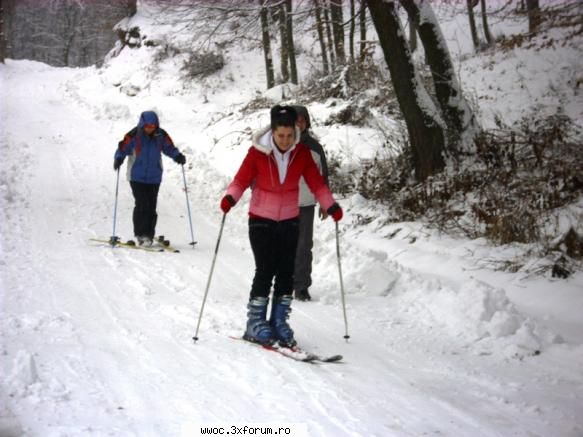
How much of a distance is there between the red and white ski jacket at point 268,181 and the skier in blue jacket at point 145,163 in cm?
408

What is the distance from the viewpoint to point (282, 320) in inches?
192

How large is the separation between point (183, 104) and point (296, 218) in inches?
721

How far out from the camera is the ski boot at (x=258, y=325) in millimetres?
4770

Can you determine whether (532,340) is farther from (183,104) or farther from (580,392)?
(183,104)

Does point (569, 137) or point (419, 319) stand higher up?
point (569, 137)

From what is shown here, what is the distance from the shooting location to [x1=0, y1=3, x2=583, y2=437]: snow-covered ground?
3.40m

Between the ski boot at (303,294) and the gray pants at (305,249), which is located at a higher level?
the gray pants at (305,249)

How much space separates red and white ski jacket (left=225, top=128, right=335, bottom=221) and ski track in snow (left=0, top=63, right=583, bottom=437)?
118 centimetres

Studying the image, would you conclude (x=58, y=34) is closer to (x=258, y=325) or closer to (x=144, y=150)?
(x=144, y=150)

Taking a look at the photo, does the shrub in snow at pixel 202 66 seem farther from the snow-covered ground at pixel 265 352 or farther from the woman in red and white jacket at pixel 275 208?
the woman in red and white jacket at pixel 275 208

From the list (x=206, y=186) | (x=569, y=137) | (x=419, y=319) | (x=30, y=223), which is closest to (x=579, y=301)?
(x=419, y=319)

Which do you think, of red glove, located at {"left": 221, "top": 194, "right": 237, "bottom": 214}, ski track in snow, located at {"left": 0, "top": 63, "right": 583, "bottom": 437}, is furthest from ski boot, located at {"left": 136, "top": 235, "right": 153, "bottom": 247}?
red glove, located at {"left": 221, "top": 194, "right": 237, "bottom": 214}

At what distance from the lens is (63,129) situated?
61.3 ft

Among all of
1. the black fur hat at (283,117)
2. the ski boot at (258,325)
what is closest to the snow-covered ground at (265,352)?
the ski boot at (258,325)
